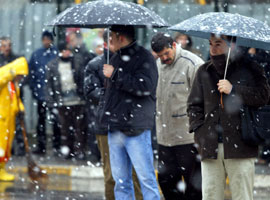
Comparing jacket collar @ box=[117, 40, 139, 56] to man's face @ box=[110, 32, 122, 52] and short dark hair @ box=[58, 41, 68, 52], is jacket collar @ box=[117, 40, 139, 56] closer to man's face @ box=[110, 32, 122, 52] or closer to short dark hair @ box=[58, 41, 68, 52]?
man's face @ box=[110, 32, 122, 52]

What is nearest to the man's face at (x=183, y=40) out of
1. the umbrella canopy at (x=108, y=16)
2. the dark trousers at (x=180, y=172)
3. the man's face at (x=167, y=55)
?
the man's face at (x=167, y=55)

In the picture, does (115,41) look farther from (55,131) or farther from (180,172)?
(55,131)

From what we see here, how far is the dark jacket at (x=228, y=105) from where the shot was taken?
19.8 ft

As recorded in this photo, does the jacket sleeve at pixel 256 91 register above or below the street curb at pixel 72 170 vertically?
above

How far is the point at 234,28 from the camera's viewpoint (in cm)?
588

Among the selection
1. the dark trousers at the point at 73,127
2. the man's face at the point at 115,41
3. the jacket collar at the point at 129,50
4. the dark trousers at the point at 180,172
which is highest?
the man's face at the point at 115,41

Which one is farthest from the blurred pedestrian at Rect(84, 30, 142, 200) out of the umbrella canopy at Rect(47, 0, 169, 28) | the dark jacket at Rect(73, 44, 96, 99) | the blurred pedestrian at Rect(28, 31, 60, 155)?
the blurred pedestrian at Rect(28, 31, 60, 155)

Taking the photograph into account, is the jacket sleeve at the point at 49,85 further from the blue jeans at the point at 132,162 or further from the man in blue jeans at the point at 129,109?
the blue jeans at the point at 132,162

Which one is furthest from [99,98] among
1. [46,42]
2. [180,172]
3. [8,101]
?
[46,42]

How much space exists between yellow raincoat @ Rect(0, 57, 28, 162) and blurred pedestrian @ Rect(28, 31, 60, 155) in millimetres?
1987

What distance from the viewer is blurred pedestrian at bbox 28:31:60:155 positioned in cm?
1245

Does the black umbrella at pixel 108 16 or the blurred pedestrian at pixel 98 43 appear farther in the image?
the blurred pedestrian at pixel 98 43

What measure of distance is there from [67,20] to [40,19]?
21.6 ft

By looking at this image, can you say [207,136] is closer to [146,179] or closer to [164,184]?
[146,179]
